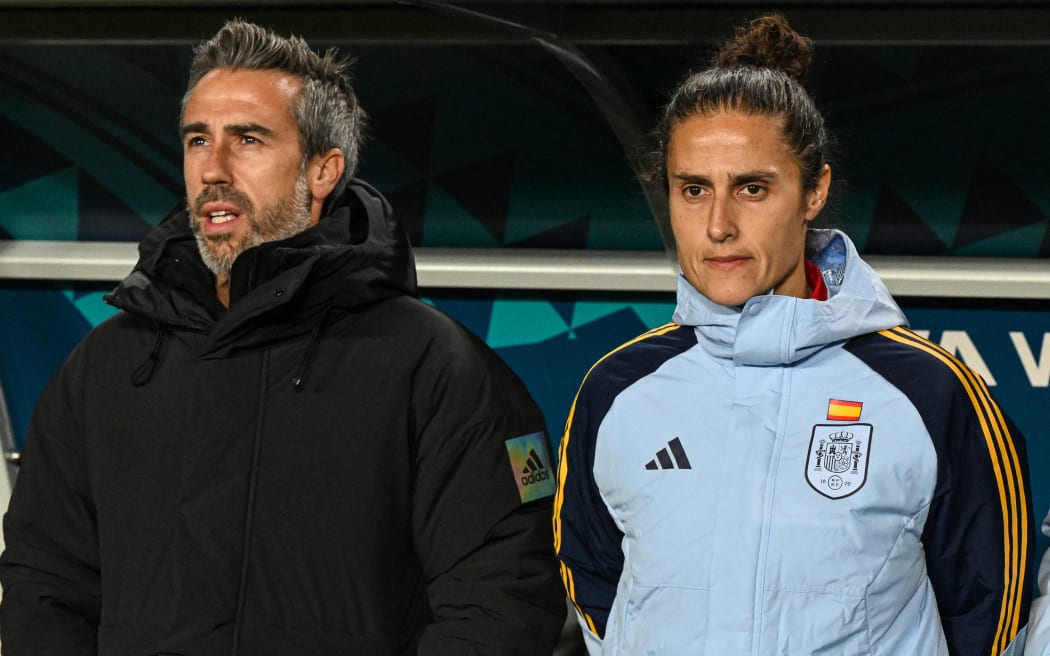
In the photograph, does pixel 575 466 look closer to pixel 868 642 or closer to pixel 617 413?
pixel 617 413

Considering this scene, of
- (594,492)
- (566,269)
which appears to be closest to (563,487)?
(594,492)

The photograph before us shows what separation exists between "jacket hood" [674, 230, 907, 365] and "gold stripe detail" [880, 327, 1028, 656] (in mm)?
89

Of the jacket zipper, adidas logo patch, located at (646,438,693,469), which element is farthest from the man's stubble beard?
adidas logo patch, located at (646,438,693,469)

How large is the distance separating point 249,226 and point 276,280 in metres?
0.15

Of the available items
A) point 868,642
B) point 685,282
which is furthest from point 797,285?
point 868,642

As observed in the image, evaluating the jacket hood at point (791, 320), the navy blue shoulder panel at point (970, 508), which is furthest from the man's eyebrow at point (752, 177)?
the navy blue shoulder panel at point (970, 508)

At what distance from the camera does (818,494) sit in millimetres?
1462

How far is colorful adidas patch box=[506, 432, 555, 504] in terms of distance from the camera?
182 centimetres

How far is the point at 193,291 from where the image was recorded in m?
1.91

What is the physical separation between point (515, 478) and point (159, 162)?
4.62 ft

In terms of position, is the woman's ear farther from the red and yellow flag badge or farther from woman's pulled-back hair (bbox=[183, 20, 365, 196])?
woman's pulled-back hair (bbox=[183, 20, 365, 196])

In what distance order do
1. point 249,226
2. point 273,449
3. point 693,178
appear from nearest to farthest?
point 693,178 → point 273,449 → point 249,226

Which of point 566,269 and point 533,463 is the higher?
point 566,269

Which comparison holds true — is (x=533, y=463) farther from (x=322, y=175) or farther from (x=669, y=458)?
(x=322, y=175)
